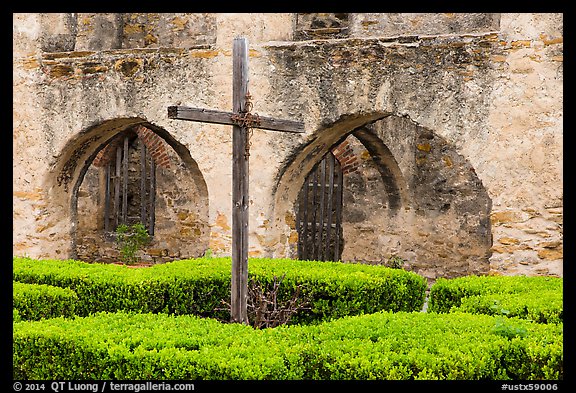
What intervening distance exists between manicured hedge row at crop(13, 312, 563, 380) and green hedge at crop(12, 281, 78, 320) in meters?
0.81

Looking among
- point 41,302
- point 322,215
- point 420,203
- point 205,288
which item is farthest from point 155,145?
point 41,302

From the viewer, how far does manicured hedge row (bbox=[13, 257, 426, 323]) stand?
20.8ft

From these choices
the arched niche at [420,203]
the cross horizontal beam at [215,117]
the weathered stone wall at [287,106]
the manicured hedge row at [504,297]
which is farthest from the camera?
the arched niche at [420,203]

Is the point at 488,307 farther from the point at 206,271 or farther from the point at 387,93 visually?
the point at 387,93

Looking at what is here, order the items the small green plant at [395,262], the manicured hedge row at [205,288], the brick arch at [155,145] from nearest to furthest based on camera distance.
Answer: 1. the manicured hedge row at [205,288]
2. the small green plant at [395,262]
3. the brick arch at [155,145]

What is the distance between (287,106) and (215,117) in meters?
3.44

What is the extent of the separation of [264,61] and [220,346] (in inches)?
202

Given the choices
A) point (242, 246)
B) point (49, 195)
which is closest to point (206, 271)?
point (242, 246)

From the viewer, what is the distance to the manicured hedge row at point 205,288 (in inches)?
249

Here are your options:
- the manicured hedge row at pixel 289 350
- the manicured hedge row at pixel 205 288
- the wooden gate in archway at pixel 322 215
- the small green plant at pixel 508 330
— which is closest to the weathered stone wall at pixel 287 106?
the wooden gate in archway at pixel 322 215

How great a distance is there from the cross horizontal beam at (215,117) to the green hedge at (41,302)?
6.03ft

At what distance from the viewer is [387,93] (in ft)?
27.1

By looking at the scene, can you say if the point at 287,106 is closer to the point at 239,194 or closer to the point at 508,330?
the point at 239,194

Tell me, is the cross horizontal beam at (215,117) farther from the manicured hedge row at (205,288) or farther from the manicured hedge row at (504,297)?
the manicured hedge row at (504,297)
